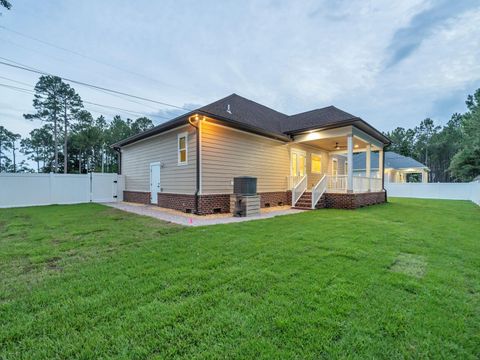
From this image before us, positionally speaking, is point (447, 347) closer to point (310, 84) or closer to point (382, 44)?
point (382, 44)

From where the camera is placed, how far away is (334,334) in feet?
6.11

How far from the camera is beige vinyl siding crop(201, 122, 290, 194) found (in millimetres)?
8820

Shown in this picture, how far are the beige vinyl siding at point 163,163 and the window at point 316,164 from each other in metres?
8.59

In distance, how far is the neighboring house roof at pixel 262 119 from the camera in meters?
9.13

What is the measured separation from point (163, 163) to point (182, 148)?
1734 millimetres

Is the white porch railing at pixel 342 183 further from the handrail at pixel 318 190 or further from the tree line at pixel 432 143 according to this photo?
the tree line at pixel 432 143

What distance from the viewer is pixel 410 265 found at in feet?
11.5

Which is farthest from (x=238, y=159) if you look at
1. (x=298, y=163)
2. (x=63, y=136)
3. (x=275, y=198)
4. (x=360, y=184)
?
(x=63, y=136)

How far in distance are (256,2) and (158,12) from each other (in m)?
4.45

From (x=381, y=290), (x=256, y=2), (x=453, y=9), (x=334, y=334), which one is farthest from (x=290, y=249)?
(x=453, y=9)

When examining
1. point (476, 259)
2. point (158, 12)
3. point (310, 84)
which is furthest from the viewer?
point (310, 84)

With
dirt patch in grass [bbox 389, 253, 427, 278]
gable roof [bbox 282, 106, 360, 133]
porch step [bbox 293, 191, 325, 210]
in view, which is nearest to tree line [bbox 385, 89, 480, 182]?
gable roof [bbox 282, 106, 360, 133]

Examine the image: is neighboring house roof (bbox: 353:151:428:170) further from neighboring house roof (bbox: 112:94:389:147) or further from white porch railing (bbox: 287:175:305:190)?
white porch railing (bbox: 287:175:305:190)

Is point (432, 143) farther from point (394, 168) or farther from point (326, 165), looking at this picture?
point (326, 165)
